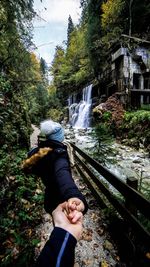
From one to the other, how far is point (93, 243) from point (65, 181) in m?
2.35

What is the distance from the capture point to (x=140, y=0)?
18547 mm

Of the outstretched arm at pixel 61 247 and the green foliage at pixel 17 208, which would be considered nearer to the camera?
the outstretched arm at pixel 61 247

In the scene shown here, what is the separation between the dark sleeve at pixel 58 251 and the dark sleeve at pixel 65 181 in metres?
0.40

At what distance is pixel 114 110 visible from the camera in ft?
49.9

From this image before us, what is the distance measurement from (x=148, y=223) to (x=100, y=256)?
96 centimetres

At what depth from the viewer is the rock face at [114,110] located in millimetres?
14289

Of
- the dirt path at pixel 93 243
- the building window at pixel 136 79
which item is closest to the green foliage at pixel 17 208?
the dirt path at pixel 93 243

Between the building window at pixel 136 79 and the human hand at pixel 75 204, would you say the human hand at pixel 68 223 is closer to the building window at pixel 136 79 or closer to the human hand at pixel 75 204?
the human hand at pixel 75 204

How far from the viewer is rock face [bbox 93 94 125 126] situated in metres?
14.3

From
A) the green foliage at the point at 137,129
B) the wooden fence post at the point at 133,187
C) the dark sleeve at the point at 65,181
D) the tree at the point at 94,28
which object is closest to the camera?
the dark sleeve at the point at 65,181

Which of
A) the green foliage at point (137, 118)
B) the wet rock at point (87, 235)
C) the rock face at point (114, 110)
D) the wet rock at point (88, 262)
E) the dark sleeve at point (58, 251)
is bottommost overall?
the wet rock at point (88, 262)

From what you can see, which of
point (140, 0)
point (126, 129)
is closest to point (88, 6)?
point (140, 0)

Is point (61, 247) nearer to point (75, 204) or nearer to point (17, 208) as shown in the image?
point (75, 204)

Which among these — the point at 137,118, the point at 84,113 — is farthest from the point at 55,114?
the point at 137,118
